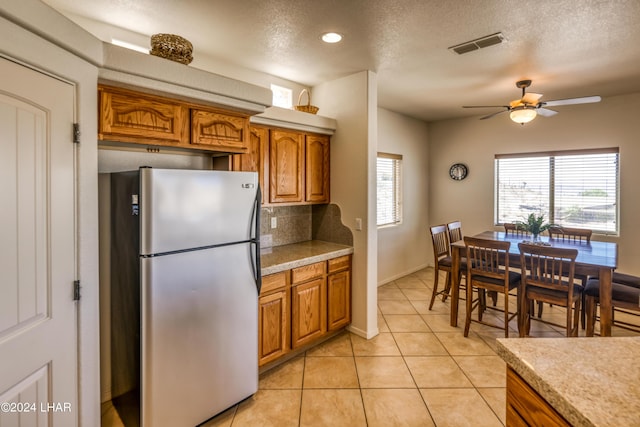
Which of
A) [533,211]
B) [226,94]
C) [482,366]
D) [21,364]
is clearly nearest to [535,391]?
[21,364]

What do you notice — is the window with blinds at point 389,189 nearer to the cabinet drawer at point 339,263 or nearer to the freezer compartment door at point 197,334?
the cabinet drawer at point 339,263

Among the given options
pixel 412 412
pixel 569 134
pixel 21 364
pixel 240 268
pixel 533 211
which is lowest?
pixel 412 412

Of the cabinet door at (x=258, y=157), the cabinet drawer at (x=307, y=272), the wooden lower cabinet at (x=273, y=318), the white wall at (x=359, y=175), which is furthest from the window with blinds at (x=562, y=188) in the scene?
the wooden lower cabinet at (x=273, y=318)

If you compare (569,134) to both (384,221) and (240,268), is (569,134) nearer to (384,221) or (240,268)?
(384,221)

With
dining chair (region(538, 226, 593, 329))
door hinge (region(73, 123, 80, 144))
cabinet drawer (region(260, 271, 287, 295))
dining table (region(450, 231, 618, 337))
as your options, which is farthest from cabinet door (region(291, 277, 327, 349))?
dining chair (region(538, 226, 593, 329))

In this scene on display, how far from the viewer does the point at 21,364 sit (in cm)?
133

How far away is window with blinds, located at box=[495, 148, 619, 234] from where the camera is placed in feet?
14.1

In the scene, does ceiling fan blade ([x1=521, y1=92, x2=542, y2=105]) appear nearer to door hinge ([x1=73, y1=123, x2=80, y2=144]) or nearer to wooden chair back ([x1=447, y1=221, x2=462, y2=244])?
wooden chair back ([x1=447, y1=221, x2=462, y2=244])

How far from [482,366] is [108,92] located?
134 inches

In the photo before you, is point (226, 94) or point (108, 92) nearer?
point (108, 92)

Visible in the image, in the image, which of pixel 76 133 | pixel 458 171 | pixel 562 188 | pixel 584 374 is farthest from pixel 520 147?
pixel 76 133

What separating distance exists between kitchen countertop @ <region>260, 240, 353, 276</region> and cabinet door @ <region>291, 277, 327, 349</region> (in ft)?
0.72

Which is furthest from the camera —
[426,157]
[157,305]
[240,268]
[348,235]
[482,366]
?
[426,157]

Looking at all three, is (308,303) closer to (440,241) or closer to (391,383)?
(391,383)
